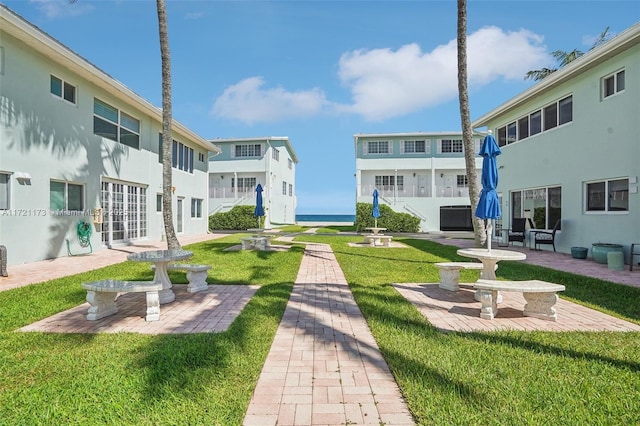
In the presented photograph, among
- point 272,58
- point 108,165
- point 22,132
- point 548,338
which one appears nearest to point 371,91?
point 272,58

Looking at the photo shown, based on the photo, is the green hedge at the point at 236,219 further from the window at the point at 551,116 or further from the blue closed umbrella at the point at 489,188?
the blue closed umbrella at the point at 489,188

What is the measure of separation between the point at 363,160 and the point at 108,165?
19.9 metres

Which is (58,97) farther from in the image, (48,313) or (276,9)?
(48,313)

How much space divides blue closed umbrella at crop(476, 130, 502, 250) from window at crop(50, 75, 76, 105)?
12017mm

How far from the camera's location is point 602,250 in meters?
9.67

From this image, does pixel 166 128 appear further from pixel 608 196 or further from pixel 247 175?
pixel 247 175

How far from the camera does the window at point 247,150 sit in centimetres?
3121

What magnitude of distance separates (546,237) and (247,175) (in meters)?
24.0

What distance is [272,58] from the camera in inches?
687

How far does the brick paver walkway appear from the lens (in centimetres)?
254

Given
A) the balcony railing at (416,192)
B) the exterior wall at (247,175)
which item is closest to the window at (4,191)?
the exterior wall at (247,175)

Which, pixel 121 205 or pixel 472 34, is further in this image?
pixel 121 205

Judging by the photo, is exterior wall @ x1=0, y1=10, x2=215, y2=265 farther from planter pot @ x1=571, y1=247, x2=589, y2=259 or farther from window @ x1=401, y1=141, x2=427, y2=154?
window @ x1=401, y1=141, x2=427, y2=154

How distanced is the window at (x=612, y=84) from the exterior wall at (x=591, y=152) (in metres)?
0.14
